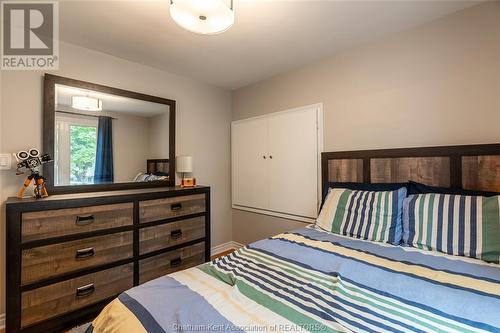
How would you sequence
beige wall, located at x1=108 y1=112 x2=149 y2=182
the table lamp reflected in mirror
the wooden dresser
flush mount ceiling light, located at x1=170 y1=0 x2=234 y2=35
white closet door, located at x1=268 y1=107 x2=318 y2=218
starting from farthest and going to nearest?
the table lamp reflected in mirror
white closet door, located at x1=268 y1=107 x2=318 y2=218
beige wall, located at x1=108 y1=112 x2=149 y2=182
the wooden dresser
flush mount ceiling light, located at x1=170 y1=0 x2=234 y2=35

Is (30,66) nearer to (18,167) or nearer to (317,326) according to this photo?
(18,167)

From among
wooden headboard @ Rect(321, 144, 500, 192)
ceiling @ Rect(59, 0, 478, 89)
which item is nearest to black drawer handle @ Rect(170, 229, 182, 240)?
wooden headboard @ Rect(321, 144, 500, 192)

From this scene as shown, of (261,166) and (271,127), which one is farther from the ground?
(271,127)

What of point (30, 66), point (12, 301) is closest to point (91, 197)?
point (12, 301)

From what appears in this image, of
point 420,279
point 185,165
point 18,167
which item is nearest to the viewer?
point 420,279

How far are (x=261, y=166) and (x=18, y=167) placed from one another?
91.3 inches

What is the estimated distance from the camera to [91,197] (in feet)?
6.07

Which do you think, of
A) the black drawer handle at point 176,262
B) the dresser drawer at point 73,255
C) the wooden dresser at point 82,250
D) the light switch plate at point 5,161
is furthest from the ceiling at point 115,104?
the black drawer handle at point 176,262

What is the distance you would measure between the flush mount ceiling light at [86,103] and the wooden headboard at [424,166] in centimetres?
232

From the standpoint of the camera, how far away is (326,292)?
3.26ft

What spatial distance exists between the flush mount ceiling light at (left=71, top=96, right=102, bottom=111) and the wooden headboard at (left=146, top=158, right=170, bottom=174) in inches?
28.3

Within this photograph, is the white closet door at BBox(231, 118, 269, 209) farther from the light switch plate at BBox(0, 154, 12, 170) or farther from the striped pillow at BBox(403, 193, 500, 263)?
the light switch plate at BBox(0, 154, 12, 170)

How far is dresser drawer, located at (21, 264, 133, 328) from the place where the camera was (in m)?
1.61

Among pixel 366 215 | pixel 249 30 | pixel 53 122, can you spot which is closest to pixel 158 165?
pixel 53 122
